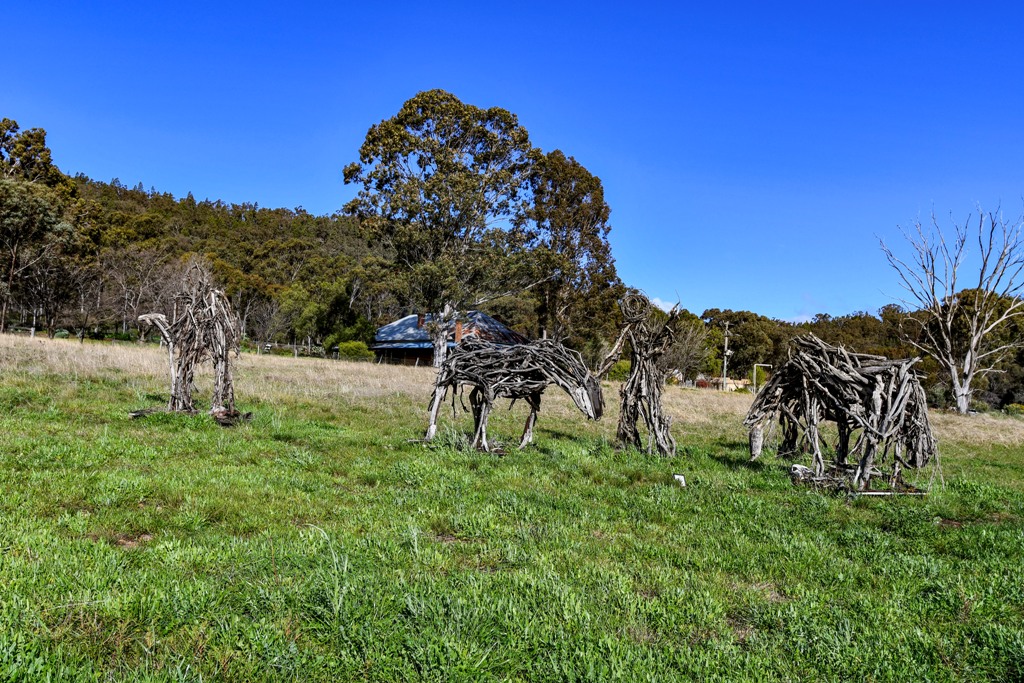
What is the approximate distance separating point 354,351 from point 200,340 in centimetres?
3486

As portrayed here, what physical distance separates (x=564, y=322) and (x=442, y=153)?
17.5 metres

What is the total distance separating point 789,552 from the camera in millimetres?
6012

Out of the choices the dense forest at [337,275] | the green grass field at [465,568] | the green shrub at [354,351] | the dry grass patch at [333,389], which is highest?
the dense forest at [337,275]

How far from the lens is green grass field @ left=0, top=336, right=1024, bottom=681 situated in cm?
370

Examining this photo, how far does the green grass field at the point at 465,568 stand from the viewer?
146 inches

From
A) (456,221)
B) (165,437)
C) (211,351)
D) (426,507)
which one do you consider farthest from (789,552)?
(456,221)

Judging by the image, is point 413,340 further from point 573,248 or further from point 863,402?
point 863,402

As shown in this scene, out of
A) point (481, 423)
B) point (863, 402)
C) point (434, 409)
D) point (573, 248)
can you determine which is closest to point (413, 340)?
point (573, 248)

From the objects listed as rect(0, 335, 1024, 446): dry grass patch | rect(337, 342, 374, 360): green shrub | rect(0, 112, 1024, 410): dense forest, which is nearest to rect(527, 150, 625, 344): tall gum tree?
rect(0, 112, 1024, 410): dense forest

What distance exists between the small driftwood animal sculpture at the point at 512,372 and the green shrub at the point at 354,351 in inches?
1474

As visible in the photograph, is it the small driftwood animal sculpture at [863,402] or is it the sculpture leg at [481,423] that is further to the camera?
the sculpture leg at [481,423]

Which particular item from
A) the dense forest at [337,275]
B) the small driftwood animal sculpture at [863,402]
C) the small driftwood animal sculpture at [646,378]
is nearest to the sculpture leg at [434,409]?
the small driftwood animal sculpture at [646,378]

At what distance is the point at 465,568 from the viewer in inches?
200

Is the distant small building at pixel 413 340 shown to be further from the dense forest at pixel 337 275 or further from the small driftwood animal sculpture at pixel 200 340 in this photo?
the small driftwood animal sculpture at pixel 200 340
